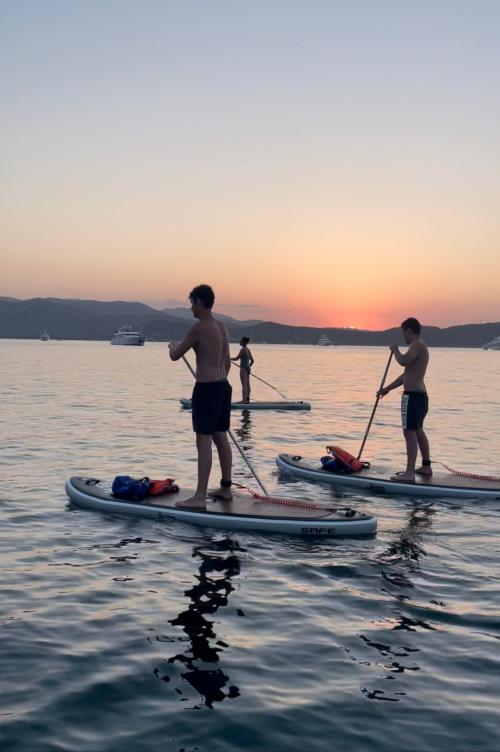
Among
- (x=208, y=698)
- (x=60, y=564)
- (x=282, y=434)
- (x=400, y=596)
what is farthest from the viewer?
(x=282, y=434)

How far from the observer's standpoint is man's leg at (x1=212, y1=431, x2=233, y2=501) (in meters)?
10.7

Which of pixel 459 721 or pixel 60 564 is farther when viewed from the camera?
pixel 60 564

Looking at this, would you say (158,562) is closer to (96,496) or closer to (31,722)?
(96,496)

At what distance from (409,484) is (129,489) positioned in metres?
5.07

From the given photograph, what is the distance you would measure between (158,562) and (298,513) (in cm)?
237

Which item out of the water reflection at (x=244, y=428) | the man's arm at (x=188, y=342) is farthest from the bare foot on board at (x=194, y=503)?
the water reflection at (x=244, y=428)

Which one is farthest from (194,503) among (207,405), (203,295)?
(203,295)

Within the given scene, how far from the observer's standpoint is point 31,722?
17.2 feet

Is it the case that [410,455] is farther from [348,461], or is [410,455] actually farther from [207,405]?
[207,405]

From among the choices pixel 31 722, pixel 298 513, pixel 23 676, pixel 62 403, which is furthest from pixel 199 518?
pixel 62 403

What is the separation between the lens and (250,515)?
415 inches

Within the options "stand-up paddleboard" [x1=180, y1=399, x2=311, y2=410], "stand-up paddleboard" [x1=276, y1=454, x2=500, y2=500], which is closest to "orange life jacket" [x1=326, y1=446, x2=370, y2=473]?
"stand-up paddleboard" [x1=276, y1=454, x2=500, y2=500]

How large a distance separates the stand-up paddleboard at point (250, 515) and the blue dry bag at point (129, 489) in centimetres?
11

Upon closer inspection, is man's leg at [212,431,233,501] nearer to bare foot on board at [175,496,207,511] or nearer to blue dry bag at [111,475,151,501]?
bare foot on board at [175,496,207,511]
